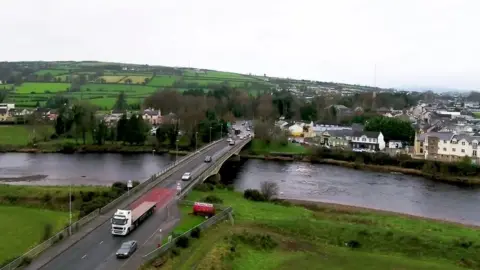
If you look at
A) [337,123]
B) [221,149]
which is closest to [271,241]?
[221,149]

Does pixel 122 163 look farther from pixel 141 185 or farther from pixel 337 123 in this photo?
pixel 337 123

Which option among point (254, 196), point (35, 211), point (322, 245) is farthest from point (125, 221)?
point (254, 196)

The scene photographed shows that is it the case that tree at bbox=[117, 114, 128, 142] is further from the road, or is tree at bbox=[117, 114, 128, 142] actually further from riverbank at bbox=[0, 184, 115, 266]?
the road

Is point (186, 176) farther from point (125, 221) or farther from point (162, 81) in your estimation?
point (162, 81)

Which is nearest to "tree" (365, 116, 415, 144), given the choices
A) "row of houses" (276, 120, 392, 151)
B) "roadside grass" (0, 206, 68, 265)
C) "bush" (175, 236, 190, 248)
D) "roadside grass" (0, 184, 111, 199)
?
"row of houses" (276, 120, 392, 151)

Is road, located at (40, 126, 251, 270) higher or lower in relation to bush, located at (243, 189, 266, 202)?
higher

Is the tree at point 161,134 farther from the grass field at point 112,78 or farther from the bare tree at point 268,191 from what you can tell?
the grass field at point 112,78

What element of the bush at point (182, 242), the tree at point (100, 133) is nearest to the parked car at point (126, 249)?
the bush at point (182, 242)
